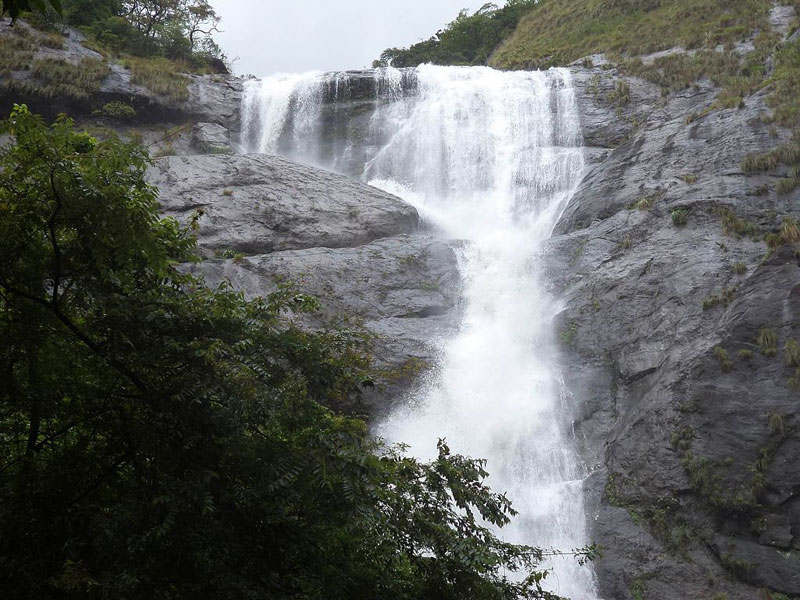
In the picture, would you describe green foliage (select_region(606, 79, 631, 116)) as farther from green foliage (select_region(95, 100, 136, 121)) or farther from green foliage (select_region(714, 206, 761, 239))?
green foliage (select_region(95, 100, 136, 121))

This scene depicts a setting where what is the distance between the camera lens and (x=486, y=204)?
2234 centimetres

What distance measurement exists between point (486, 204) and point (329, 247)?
20.6 ft

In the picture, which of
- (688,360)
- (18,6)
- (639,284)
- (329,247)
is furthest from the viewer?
(329,247)

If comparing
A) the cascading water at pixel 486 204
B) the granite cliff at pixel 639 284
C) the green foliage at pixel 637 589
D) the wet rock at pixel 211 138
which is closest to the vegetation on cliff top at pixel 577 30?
the granite cliff at pixel 639 284

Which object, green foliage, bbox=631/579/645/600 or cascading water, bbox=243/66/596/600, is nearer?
green foliage, bbox=631/579/645/600

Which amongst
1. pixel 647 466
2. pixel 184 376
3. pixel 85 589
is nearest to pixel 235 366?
pixel 184 376

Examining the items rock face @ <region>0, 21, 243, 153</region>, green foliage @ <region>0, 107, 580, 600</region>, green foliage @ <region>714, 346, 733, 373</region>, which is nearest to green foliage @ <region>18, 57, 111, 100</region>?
rock face @ <region>0, 21, 243, 153</region>

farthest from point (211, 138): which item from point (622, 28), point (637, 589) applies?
point (637, 589)

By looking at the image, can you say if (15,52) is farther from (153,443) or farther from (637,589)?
(637,589)

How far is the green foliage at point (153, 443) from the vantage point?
4.71 m

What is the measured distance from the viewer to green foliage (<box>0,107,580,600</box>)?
4707 millimetres

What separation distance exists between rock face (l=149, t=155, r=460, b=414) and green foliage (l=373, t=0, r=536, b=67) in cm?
2221

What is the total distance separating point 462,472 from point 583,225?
14035mm

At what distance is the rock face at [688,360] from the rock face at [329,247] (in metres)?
3.26
